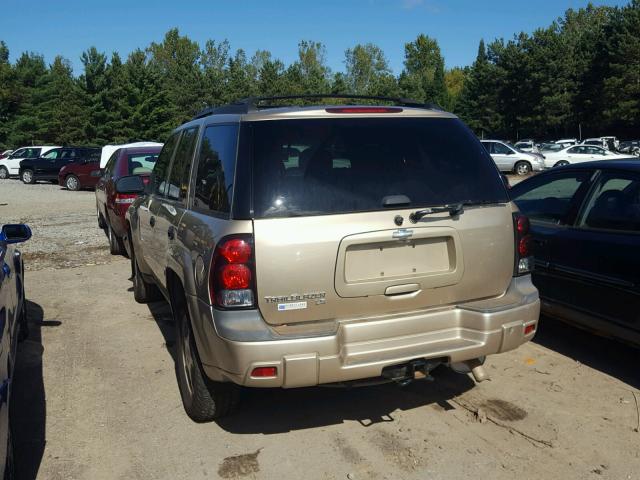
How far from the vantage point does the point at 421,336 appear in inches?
133

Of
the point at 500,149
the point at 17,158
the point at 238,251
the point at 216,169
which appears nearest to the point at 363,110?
the point at 216,169

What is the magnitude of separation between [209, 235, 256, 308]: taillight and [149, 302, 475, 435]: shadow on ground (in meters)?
1.07

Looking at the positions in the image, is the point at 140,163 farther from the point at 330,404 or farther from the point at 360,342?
the point at 360,342

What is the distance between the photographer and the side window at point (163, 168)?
496 cm

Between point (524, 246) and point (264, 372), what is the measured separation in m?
1.78

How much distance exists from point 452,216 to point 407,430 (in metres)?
1.36

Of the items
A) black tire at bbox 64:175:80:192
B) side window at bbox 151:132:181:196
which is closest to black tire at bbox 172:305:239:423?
side window at bbox 151:132:181:196

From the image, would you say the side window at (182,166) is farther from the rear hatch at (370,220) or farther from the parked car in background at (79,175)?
the parked car in background at (79,175)

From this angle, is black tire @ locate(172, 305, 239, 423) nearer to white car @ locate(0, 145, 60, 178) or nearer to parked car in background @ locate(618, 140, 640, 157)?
white car @ locate(0, 145, 60, 178)

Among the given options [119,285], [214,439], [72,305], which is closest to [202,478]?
[214,439]

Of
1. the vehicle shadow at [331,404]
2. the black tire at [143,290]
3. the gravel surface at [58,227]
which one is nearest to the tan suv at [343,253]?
the vehicle shadow at [331,404]

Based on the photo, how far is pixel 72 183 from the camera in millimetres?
25812

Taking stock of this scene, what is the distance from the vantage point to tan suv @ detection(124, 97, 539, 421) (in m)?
3.14

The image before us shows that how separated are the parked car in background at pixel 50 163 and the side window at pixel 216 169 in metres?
28.0
